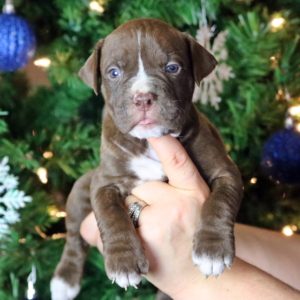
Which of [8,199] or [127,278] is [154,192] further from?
[8,199]

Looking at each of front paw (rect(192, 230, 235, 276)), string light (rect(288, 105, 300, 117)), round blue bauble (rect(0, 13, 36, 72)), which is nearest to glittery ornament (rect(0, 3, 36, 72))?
round blue bauble (rect(0, 13, 36, 72))

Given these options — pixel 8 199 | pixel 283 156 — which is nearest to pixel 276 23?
pixel 283 156

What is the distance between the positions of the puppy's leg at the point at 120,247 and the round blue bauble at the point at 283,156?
0.86 metres

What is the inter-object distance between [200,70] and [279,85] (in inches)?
30.6

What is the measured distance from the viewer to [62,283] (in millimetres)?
2438

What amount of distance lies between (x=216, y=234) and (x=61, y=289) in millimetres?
1011

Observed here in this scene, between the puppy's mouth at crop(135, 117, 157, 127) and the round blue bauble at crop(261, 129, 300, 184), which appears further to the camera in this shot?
the round blue bauble at crop(261, 129, 300, 184)

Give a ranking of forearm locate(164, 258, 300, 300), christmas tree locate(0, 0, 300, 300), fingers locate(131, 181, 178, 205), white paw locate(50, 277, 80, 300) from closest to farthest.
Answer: forearm locate(164, 258, 300, 300)
fingers locate(131, 181, 178, 205)
christmas tree locate(0, 0, 300, 300)
white paw locate(50, 277, 80, 300)

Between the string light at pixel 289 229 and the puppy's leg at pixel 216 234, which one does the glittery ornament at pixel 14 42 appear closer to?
the puppy's leg at pixel 216 234

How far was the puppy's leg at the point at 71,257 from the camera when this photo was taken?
2.42m

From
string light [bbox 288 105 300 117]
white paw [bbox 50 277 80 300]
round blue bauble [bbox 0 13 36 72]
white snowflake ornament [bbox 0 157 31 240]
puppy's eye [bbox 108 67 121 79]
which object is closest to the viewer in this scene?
puppy's eye [bbox 108 67 121 79]

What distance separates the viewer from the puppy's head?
178cm

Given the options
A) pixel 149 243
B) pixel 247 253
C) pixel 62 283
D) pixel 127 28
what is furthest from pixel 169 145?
pixel 62 283

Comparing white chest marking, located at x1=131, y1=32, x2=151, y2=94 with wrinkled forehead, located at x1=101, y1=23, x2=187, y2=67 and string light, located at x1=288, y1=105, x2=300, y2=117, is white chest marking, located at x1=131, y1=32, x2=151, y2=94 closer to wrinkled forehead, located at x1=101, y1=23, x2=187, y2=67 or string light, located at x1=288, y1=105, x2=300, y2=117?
wrinkled forehead, located at x1=101, y1=23, x2=187, y2=67
